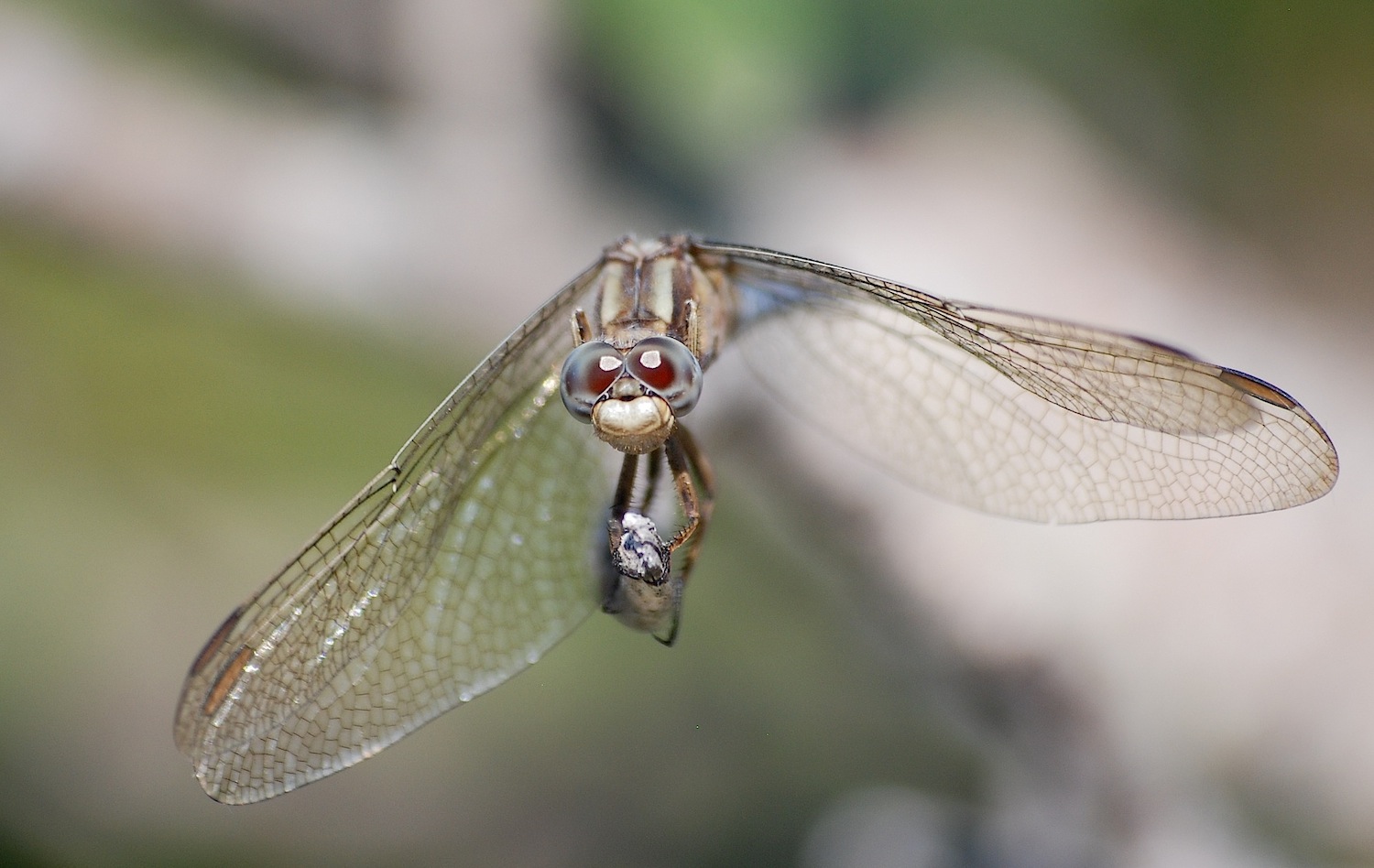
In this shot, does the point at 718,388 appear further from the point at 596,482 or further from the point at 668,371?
the point at 668,371

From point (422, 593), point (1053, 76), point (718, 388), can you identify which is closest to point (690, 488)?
point (422, 593)

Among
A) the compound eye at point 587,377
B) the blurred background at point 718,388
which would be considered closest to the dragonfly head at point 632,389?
the compound eye at point 587,377

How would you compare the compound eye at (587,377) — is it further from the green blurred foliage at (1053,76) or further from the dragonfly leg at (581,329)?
the green blurred foliage at (1053,76)

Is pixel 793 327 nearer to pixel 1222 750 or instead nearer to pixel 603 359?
pixel 603 359

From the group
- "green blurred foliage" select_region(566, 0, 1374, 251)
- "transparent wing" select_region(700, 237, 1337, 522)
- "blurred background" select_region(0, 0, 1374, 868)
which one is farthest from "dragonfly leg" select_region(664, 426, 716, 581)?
"green blurred foliage" select_region(566, 0, 1374, 251)

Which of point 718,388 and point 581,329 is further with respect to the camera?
point 718,388

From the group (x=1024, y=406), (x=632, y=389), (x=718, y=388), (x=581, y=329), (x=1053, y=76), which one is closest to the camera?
(x=632, y=389)
